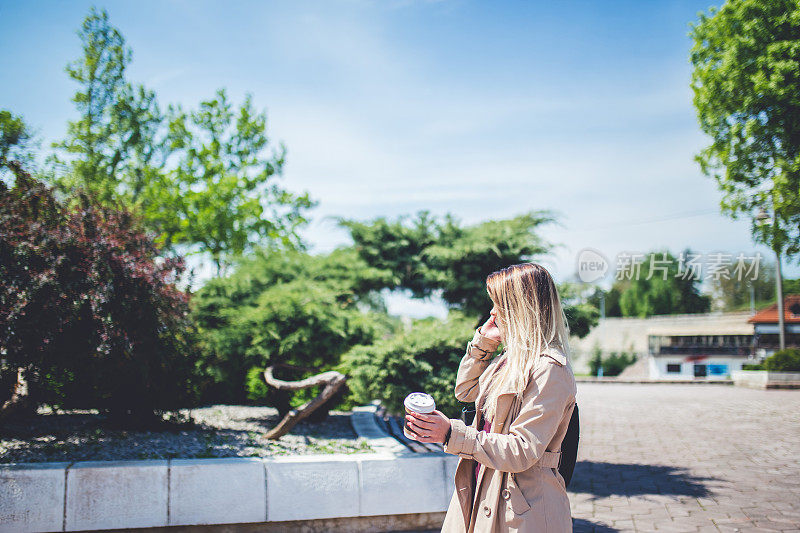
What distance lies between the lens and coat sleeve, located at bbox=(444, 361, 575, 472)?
1868 millimetres

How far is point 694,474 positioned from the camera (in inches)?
262

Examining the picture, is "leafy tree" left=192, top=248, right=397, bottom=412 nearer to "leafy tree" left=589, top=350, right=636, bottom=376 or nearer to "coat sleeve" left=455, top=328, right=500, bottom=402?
"coat sleeve" left=455, top=328, right=500, bottom=402

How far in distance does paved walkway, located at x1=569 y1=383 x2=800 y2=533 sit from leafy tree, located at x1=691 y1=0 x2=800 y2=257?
2792mm

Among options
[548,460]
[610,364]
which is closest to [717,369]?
[610,364]

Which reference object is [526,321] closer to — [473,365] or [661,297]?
[473,365]

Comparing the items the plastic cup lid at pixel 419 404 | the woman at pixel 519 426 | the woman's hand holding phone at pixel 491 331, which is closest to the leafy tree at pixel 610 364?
the woman's hand holding phone at pixel 491 331

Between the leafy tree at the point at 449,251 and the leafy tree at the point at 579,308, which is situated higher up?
the leafy tree at the point at 449,251

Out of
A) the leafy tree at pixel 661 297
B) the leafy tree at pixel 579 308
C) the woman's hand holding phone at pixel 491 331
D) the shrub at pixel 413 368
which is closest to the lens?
the woman's hand holding phone at pixel 491 331

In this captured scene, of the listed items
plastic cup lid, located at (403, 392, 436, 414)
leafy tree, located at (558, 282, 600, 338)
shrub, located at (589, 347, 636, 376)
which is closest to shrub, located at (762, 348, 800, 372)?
leafy tree, located at (558, 282, 600, 338)

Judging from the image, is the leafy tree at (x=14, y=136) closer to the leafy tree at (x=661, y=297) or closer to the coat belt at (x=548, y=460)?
the coat belt at (x=548, y=460)

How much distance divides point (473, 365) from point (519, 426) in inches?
23.0

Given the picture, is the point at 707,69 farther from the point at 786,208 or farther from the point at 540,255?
the point at 540,255

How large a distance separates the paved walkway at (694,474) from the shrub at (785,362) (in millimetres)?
5549

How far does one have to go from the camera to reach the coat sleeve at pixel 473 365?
2424 millimetres
